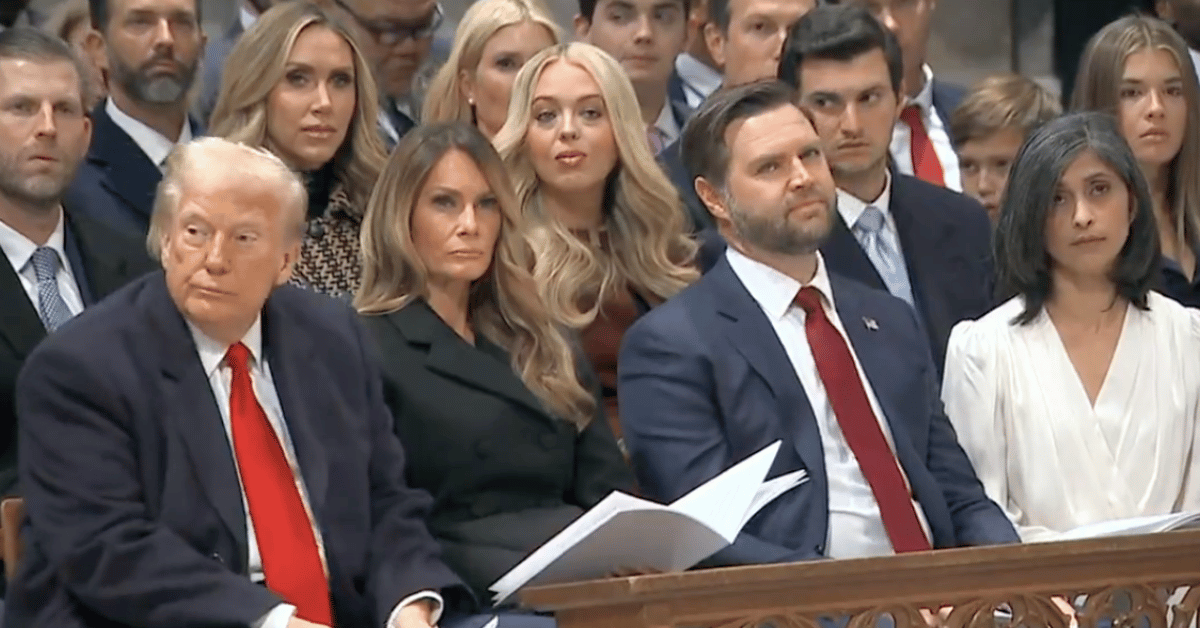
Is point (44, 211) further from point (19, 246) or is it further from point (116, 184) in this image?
point (116, 184)

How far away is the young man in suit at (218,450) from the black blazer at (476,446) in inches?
9.1

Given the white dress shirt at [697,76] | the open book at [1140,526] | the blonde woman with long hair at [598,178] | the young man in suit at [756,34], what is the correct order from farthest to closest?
the white dress shirt at [697,76] < the young man in suit at [756,34] < the blonde woman with long hair at [598,178] < the open book at [1140,526]

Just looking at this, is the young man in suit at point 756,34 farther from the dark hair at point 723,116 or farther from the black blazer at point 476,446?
the black blazer at point 476,446

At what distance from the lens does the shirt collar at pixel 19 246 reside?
4.68 meters

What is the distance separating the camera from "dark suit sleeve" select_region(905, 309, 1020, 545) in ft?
14.8

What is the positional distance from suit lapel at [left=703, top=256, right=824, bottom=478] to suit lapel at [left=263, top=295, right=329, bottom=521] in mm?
861

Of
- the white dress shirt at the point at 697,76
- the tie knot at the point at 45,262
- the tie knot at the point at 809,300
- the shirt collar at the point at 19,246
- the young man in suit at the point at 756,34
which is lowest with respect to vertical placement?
the tie knot at the point at 809,300

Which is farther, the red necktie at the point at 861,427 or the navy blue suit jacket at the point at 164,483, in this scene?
the red necktie at the point at 861,427

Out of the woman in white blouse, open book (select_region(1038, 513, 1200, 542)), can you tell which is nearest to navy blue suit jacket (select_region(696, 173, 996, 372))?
the woman in white blouse

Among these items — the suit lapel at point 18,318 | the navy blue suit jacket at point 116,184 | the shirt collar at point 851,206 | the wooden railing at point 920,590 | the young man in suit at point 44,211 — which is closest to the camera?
the wooden railing at point 920,590

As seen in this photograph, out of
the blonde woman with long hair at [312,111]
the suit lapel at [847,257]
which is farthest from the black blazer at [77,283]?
the suit lapel at [847,257]

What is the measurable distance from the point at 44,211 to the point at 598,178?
1137 mm

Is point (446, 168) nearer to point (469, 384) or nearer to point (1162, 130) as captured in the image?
point (469, 384)

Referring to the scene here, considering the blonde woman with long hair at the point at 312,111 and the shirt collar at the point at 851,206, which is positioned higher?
the blonde woman with long hair at the point at 312,111
